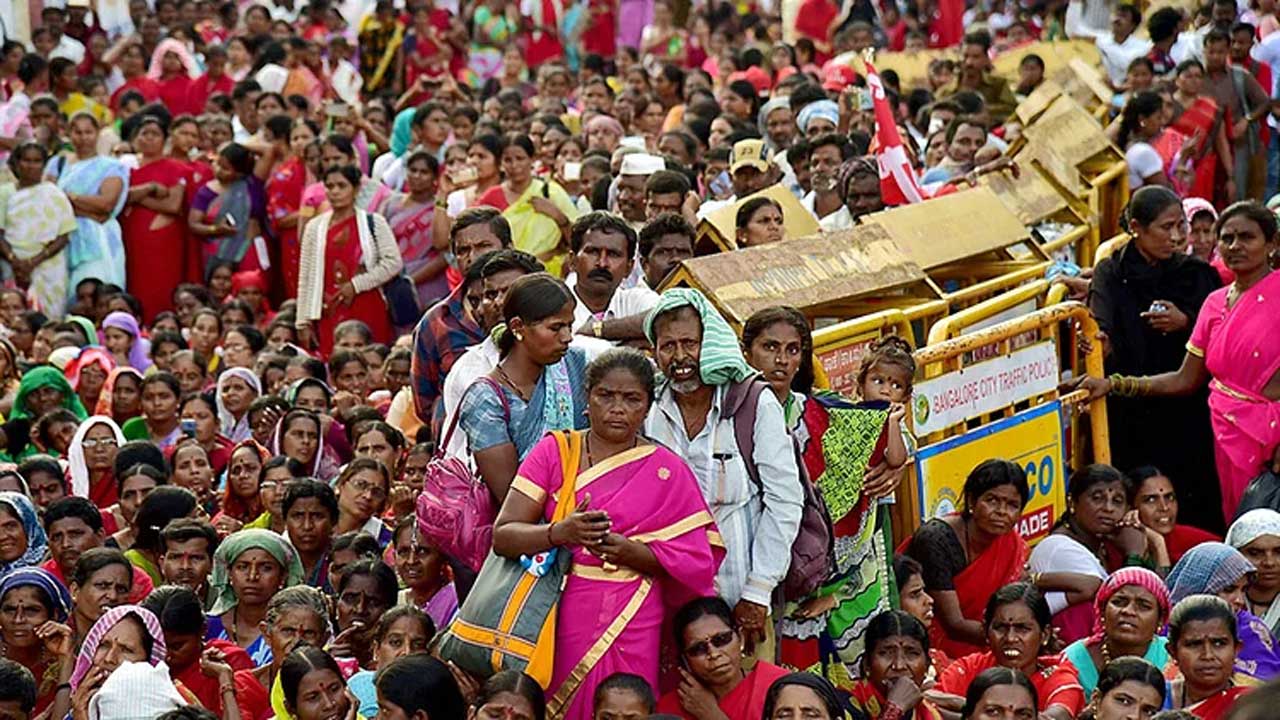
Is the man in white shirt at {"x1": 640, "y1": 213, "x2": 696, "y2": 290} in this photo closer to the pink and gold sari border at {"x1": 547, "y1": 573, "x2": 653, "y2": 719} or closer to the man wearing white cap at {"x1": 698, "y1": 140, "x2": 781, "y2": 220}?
the man wearing white cap at {"x1": 698, "y1": 140, "x2": 781, "y2": 220}

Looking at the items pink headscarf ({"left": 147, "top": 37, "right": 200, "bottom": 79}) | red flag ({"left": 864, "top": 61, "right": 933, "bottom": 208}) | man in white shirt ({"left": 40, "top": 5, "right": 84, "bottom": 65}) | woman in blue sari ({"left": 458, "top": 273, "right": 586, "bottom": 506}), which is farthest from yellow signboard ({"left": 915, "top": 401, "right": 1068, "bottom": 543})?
man in white shirt ({"left": 40, "top": 5, "right": 84, "bottom": 65})

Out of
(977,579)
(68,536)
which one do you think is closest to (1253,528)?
(977,579)

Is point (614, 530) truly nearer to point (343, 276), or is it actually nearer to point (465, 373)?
point (465, 373)

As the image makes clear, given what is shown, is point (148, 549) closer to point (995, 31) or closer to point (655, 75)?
point (655, 75)

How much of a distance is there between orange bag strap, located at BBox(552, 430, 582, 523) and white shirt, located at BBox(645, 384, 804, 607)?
1.03 ft

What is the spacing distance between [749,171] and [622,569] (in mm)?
5143

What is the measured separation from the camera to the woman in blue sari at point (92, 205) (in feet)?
48.5

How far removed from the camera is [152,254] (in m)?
15.2

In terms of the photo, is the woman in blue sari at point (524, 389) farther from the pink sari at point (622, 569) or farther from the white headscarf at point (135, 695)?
the white headscarf at point (135, 695)

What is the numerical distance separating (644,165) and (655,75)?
29.5 ft

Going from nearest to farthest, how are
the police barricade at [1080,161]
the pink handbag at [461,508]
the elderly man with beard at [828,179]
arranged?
the pink handbag at [461,508]
the elderly man with beard at [828,179]
the police barricade at [1080,161]

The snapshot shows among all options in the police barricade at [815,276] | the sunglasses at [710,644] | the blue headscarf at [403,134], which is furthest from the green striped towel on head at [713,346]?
the blue headscarf at [403,134]

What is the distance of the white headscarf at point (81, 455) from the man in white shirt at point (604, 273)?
319cm

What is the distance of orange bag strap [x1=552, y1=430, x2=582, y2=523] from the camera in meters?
6.02
